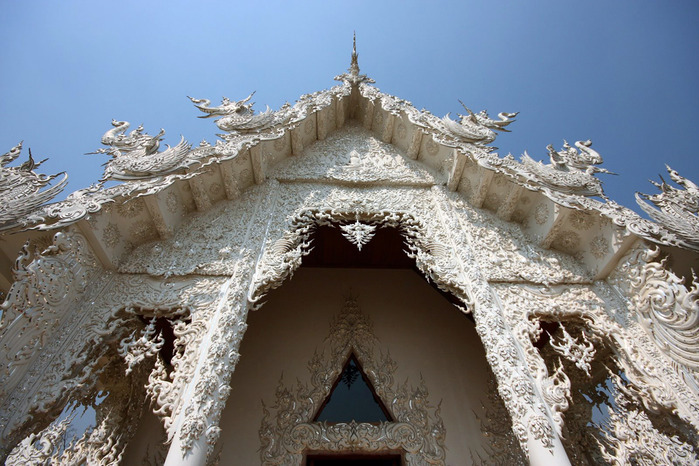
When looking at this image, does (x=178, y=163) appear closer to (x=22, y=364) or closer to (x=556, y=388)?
(x=22, y=364)

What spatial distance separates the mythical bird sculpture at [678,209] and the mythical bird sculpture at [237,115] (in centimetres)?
347

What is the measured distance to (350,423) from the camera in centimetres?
393

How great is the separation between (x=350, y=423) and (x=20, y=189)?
3.37m

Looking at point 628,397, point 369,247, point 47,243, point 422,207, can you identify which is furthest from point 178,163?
point 628,397

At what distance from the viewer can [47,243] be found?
2666 millimetres

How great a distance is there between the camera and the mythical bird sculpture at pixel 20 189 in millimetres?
2461

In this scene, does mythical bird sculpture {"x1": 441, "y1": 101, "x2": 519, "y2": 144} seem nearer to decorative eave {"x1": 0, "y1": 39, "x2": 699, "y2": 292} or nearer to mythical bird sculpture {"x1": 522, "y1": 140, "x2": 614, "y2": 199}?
decorative eave {"x1": 0, "y1": 39, "x2": 699, "y2": 292}

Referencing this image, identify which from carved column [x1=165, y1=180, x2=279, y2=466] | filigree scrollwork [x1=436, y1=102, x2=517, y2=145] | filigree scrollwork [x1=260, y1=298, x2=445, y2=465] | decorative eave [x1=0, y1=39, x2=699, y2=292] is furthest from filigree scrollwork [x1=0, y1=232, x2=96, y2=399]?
filigree scrollwork [x1=436, y1=102, x2=517, y2=145]

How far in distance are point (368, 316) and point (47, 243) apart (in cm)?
339

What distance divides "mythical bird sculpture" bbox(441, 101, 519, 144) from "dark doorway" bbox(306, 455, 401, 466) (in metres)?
3.25

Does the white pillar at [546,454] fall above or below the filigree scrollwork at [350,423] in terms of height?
above

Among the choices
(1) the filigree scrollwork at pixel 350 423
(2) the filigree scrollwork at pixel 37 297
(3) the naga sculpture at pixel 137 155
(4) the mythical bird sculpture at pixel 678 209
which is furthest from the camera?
(1) the filigree scrollwork at pixel 350 423

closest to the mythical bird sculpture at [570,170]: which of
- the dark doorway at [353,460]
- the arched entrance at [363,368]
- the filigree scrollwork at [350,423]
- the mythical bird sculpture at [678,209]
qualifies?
the mythical bird sculpture at [678,209]

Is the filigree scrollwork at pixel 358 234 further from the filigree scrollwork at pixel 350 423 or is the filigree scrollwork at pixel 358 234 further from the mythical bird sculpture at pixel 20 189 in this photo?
the mythical bird sculpture at pixel 20 189
